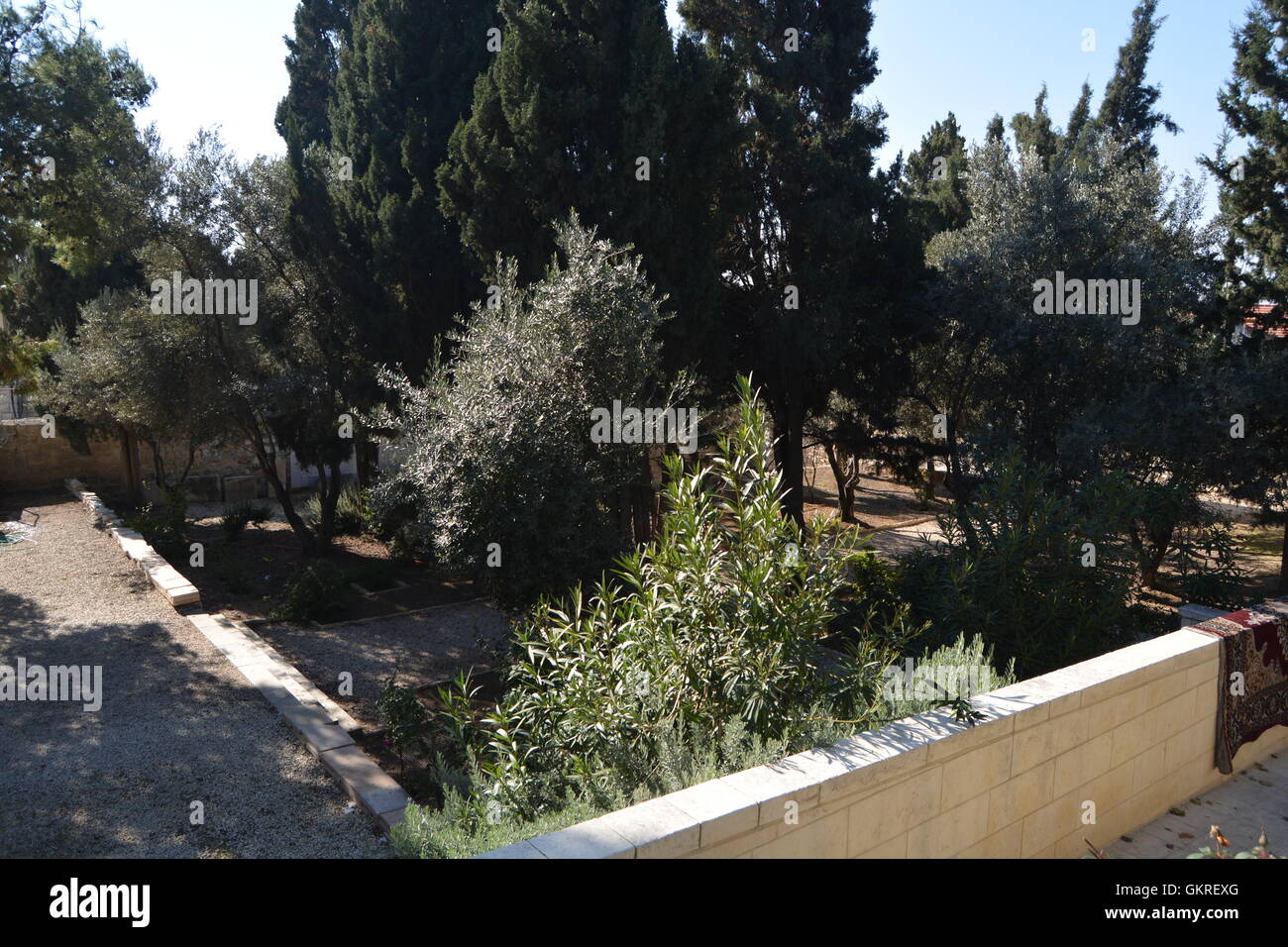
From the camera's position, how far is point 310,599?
1217 centimetres

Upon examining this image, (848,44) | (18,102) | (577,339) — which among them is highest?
(848,44)

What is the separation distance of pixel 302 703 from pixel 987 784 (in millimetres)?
5942

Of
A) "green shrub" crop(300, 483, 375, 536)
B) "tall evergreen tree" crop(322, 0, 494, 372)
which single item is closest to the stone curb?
"green shrub" crop(300, 483, 375, 536)

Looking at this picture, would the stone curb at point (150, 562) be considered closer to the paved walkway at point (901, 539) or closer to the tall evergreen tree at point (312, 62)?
the tall evergreen tree at point (312, 62)

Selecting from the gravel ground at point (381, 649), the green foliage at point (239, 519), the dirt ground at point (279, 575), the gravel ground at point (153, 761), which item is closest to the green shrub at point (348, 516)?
the dirt ground at point (279, 575)

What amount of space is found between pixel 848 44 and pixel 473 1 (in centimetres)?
655

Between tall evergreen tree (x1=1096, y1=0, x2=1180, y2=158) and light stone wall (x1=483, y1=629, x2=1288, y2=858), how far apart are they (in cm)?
1939

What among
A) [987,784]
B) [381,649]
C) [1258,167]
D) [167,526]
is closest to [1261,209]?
[1258,167]

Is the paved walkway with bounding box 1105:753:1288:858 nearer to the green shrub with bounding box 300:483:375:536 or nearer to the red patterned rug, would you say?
the red patterned rug

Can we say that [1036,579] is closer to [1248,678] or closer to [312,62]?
[1248,678]

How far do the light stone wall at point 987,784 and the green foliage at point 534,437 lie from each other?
4.34 metres

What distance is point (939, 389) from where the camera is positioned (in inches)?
604
